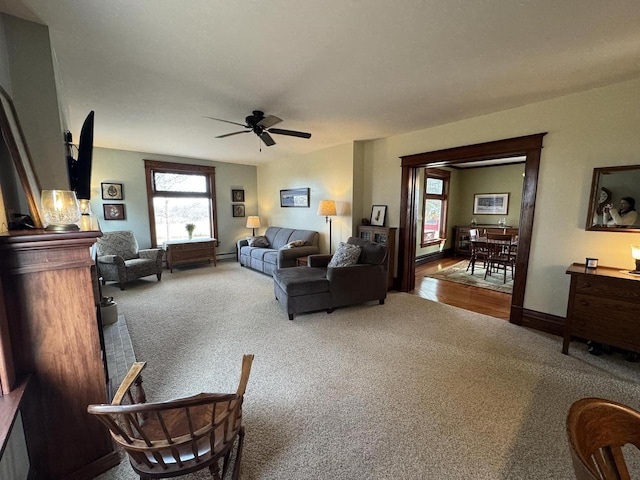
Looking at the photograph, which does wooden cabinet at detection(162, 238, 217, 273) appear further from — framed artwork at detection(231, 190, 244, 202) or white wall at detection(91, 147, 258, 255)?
framed artwork at detection(231, 190, 244, 202)

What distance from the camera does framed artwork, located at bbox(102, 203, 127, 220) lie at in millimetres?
5066

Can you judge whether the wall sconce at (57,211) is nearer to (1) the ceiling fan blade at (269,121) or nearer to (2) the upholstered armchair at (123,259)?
(1) the ceiling fan blade at (269,121)

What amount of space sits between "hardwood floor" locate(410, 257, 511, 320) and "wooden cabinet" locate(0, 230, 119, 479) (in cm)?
389

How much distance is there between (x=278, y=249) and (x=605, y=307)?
460 centimetres

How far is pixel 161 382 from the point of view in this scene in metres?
2.09

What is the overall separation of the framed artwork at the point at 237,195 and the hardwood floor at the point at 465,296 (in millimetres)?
4633

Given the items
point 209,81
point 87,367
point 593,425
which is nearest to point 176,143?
point 209,81

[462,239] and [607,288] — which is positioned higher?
[607,288]

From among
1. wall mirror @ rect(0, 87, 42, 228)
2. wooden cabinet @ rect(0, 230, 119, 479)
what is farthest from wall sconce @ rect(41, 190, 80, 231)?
wall mirror @ rect(0, 87, 42, 228)

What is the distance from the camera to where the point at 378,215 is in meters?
4.59

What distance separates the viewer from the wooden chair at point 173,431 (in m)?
0.88

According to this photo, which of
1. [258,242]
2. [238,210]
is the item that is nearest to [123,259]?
[258,242]

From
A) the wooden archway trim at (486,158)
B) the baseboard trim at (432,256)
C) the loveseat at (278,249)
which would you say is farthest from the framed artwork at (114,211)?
the baseboard trim at (432,256)

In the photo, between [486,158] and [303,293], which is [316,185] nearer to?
[303,293]
